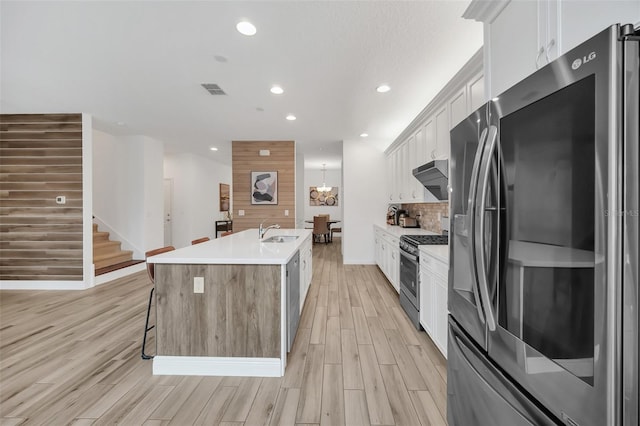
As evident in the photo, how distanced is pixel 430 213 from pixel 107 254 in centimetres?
593

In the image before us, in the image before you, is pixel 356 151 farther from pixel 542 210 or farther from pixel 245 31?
pixel 542 210

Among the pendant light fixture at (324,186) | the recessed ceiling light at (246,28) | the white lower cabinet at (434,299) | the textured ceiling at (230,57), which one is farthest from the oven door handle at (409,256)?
the pendant light fixture at (324,186)

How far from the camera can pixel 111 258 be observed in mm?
5004

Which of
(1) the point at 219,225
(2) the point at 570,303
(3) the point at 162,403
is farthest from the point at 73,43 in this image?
(1) the point at 219,225

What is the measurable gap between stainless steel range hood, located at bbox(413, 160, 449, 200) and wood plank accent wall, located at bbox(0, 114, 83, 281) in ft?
16.6

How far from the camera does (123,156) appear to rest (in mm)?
5578

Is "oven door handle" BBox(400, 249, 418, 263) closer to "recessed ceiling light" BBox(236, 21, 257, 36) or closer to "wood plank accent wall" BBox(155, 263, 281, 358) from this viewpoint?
"wood plank accent wall" BBox(155, 263, 281, 358)

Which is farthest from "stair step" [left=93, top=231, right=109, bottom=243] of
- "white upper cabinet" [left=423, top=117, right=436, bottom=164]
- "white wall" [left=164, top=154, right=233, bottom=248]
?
"white upper cabinet" [left=423, top=117, right=436, bottom=164]

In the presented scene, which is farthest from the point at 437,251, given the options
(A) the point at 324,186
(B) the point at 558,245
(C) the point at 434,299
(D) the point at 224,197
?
(A) the point at 324,186

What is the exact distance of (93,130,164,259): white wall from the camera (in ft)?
18.1

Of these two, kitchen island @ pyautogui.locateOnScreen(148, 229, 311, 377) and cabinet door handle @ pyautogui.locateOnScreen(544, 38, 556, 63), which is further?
kitchen island @ pyautogui.locateOnScreen(148, 229, 311, 377)

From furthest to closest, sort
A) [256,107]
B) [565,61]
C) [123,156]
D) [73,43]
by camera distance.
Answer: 1. [123,156]
2. [256,107]
3. [73,43]
4. [565,61]

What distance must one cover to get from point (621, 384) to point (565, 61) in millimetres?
707

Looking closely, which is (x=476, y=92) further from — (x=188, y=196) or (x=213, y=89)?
(x=188, y=196)
